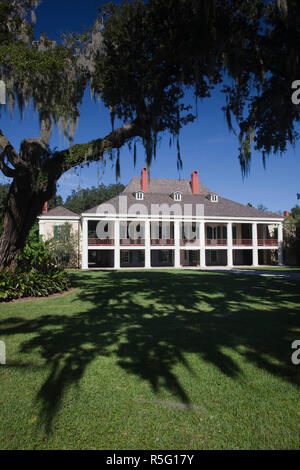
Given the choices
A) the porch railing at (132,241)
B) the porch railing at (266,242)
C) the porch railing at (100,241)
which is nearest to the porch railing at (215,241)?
the porch railing at (266,242)

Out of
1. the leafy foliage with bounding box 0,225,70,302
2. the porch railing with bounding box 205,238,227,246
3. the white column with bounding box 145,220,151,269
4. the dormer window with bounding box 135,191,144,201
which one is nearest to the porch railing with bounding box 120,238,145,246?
the white column with bounding box 145,220,151,269

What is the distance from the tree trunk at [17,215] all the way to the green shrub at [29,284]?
0.56 metres

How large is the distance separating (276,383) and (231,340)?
1656mm

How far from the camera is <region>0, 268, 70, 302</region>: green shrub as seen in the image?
956 cm

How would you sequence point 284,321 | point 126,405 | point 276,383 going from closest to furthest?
point 126,405
point 276,383
point 284,321

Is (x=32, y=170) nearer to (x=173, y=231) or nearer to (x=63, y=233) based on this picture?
(x=63, y=233)

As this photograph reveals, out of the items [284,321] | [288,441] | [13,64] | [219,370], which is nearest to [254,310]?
[284,321]

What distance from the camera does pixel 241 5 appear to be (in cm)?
785

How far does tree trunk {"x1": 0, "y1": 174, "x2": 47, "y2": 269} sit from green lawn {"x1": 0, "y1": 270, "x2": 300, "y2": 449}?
368 cm

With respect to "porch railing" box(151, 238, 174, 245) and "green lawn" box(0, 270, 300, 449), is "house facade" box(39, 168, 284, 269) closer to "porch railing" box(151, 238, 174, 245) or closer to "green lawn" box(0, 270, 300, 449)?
"porch railing" box(151, 238, 174, 245)

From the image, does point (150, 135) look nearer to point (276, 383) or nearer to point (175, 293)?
point (175, 293)

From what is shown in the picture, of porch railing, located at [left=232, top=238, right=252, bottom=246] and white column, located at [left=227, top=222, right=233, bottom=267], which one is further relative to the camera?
porch railing, located at [left=232, top=238, right=252, bottom=246]

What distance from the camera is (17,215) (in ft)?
32.7

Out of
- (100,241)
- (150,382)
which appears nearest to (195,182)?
(100,241)
